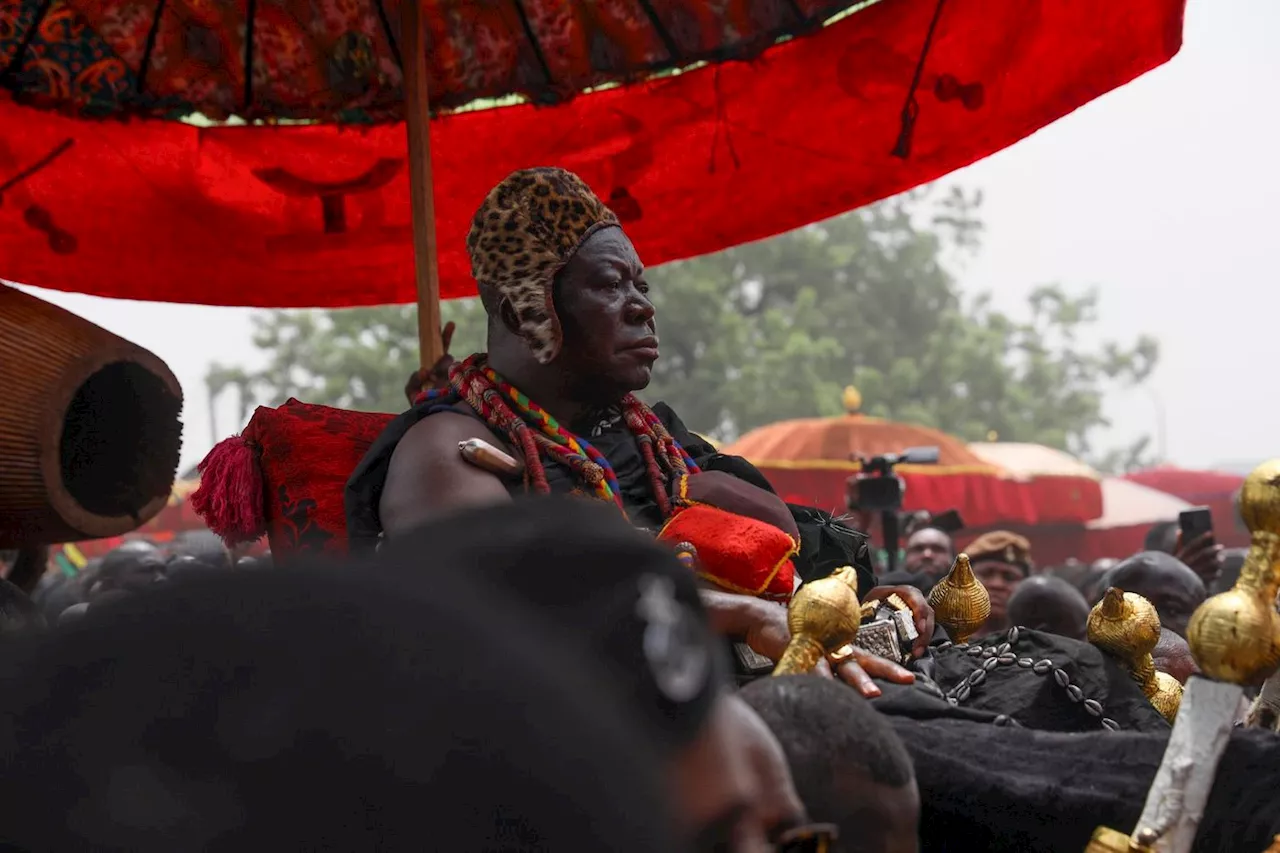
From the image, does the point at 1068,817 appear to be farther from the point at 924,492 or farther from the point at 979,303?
the point at 979,303

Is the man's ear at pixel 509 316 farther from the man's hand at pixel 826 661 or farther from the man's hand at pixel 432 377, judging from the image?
the man's hand at pixel 826 661

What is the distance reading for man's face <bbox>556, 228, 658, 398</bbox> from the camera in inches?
100.0

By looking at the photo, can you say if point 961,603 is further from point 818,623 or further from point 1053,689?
point 818,623

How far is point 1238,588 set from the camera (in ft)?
4.44

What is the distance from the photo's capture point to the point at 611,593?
0.71 meters

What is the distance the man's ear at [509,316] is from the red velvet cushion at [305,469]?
1.46ft

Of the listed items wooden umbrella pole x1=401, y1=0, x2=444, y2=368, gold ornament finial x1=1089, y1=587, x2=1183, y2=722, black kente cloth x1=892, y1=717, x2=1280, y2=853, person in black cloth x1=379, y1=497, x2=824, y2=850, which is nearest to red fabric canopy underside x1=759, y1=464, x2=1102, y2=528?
wooden umbrella pole x1=401, y1=0, x2=444, y2=368

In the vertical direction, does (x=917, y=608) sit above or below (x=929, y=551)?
above

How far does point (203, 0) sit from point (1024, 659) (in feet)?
8.91

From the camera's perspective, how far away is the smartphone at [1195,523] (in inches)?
245

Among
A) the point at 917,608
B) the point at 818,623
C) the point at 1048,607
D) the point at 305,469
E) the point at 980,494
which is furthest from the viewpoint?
the point at 980,494

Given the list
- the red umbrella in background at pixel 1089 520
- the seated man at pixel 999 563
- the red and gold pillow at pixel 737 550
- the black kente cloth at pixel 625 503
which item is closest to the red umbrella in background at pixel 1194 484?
the red umbrella in background at pixel 1089 520

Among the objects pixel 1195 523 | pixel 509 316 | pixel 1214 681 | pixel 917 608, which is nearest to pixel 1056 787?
pixel 1214 681

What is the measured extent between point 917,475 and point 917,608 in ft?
54.4
